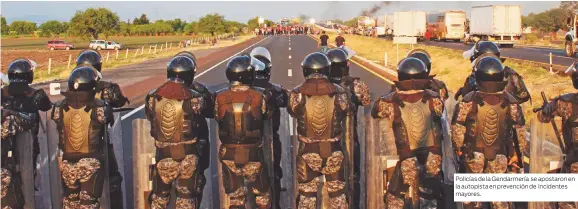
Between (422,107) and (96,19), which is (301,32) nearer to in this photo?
(96,19)

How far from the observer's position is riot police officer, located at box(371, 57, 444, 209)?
551 centimetres

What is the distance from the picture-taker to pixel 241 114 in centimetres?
549

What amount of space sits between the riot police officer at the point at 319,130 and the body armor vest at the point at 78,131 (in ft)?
6.40

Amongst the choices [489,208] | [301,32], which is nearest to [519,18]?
[489,208]

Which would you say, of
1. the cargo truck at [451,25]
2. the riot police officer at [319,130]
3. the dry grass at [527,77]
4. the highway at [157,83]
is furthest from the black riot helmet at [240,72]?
the cargo truck at [451,25]

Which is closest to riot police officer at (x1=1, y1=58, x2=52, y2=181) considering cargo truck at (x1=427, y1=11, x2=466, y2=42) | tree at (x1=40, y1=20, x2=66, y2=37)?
cargo truck at (x1=427, y1=11, x2=466, y2=42)

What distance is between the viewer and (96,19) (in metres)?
63.5

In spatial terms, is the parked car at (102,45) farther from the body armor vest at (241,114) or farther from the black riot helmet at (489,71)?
the black riot helmet at (489,71)

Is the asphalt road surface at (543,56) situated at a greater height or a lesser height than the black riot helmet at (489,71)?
lesser

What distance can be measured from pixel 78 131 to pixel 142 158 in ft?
2.44

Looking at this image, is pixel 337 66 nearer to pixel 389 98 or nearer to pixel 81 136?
pixel 389 98

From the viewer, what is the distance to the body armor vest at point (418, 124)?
18.1 ft

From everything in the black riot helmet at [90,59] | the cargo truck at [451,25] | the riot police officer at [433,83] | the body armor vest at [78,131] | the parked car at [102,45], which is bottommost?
the body armor vest at [78,131]

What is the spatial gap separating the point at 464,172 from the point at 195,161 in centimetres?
271
